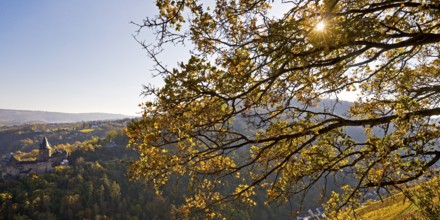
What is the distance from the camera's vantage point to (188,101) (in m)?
4.95

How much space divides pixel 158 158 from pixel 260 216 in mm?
100086

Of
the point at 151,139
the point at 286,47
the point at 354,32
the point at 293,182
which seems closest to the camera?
the point at 354,32

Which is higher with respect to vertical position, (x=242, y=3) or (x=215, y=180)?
(x=242, y=3)

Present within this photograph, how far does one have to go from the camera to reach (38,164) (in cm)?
10762

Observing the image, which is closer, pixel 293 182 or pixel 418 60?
pixel 293 182

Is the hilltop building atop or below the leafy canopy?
below

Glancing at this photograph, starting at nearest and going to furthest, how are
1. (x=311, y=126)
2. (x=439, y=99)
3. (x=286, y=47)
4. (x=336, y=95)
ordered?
(x=286, y=47)
(x=311, y=126)
(x=336, y=95)
(x=439, y=99)

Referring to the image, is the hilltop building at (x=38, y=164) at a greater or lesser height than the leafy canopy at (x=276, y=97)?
lesser

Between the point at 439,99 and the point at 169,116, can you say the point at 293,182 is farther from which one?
the point at 439,99

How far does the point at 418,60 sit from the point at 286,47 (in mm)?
6223

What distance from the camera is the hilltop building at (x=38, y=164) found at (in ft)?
335

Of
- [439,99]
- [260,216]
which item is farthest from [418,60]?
[260,216]

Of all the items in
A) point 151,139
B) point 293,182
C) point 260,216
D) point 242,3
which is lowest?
point 260,216

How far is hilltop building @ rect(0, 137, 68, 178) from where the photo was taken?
102 meters
